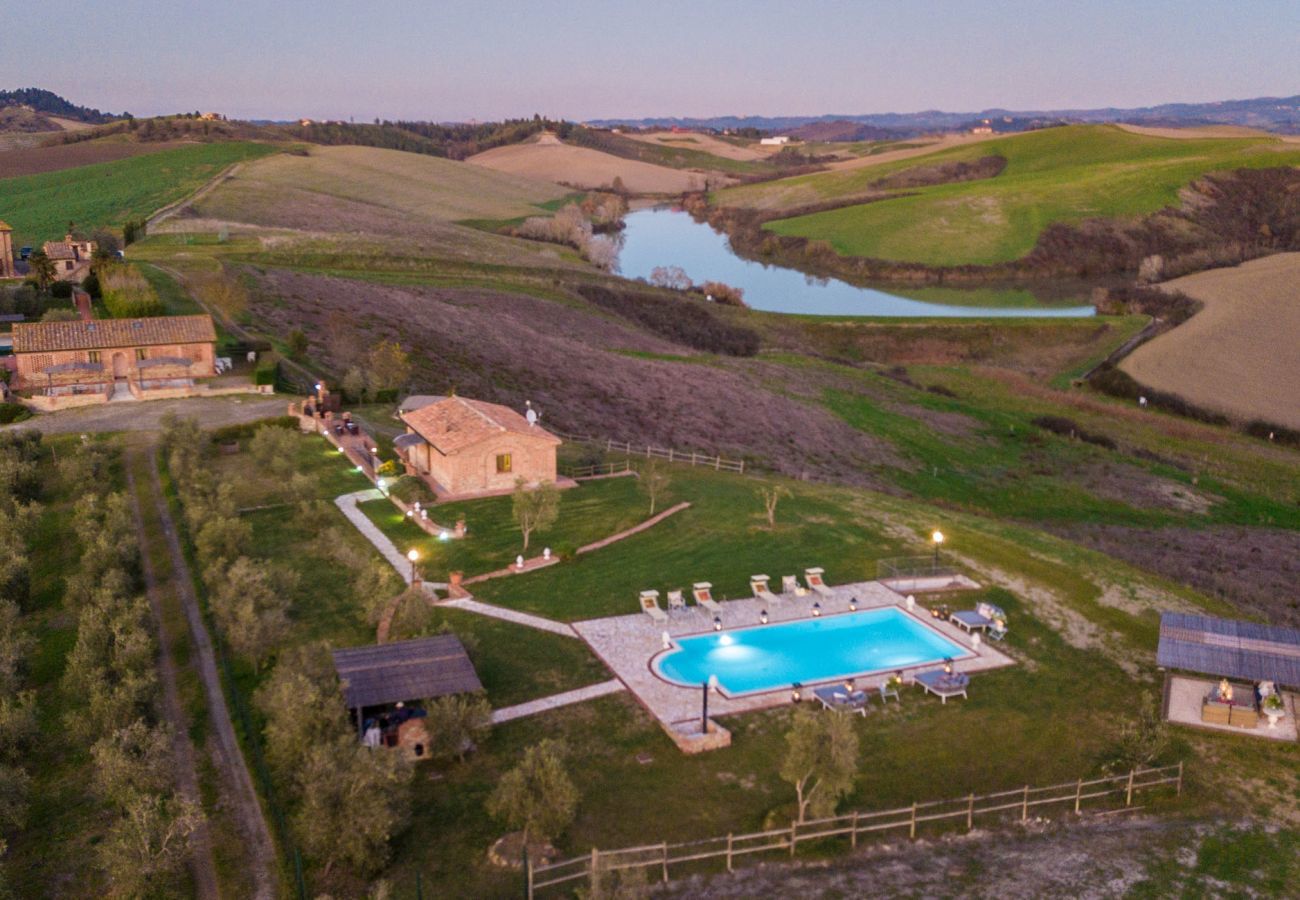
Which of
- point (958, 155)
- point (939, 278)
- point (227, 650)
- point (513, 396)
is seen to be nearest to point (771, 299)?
point (939, 278)

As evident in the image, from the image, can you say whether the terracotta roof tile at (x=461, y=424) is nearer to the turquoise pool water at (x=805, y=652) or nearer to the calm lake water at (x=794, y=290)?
the turquoise pool water at (x=805, y=652)

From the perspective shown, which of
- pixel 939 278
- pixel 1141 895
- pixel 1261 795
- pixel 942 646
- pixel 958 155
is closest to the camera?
pixel 1141 895

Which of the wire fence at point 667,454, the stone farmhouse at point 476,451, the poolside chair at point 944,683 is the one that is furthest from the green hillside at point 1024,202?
the poolside chair at point 944,683

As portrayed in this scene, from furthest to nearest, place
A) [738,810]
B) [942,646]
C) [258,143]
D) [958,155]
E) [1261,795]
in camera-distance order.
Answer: [958,155]
[258,143]
[942,646]
[1261,795]
[738,810]

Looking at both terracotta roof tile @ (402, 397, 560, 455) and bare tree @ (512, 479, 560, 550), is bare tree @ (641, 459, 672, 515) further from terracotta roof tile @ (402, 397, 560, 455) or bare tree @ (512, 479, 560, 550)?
bare tree @ (512, 479, 560, 550)

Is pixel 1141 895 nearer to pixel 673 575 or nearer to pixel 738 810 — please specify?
pixel 738 810

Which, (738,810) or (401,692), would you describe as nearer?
(738,810)
